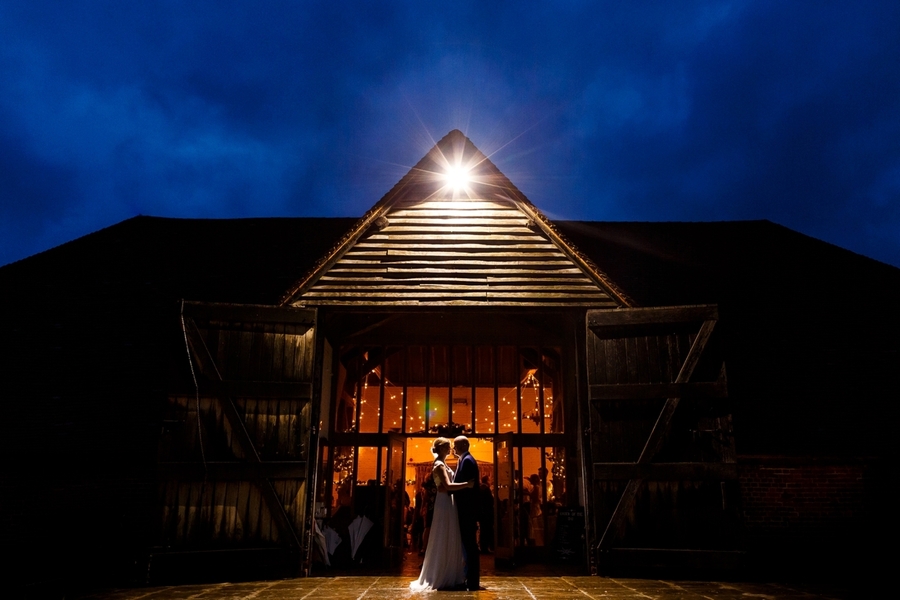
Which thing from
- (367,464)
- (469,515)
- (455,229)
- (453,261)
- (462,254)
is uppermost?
(455,229)

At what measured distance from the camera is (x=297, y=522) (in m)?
8.13

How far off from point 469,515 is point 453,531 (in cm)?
26

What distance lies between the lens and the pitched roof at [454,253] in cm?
893

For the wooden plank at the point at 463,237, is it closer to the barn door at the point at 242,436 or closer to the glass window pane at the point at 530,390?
the barn door at the point at 242,436

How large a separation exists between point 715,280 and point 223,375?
9.04 m

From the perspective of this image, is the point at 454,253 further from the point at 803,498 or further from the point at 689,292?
the point at 803,498

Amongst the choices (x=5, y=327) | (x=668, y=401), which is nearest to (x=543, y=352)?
(x=668, y=401)

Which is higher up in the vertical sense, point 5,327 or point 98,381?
point 5,327

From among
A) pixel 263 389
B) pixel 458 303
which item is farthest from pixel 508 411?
pixel 263 389

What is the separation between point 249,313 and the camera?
861 centimetres

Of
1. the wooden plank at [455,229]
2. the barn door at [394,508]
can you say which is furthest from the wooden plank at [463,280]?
the barn door at [394,508]

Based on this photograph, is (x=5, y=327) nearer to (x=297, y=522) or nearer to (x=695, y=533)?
(x=297, y=522)

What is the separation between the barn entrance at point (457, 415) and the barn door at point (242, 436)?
3.32 metres

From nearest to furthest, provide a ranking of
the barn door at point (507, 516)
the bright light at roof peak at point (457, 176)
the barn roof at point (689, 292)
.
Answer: the bright light at roof peak at point (457, 176)
the barn roof at point (689, 292)
the barn door at point (507, 516)
